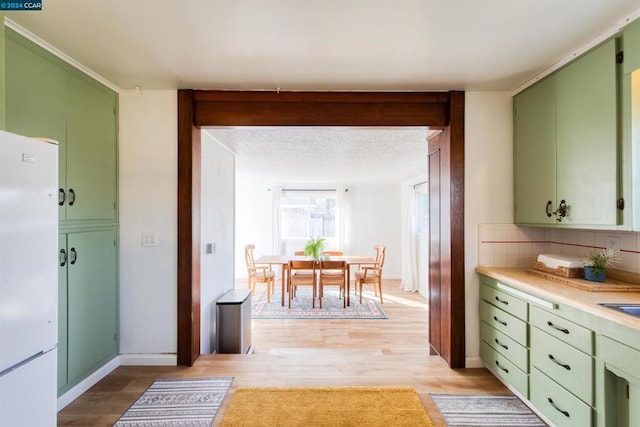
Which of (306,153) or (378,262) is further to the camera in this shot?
(378,262)

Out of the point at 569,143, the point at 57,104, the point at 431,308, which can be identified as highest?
the point at 57,104

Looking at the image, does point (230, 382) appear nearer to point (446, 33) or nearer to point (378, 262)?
point (446, 33)

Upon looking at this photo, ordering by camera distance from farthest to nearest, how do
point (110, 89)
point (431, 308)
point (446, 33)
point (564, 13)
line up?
point (431, 308) → point (110, 89) → point (446, 33) → point (564, 13)

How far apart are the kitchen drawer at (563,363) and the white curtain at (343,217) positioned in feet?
17.5

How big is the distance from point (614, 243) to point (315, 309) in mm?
3681

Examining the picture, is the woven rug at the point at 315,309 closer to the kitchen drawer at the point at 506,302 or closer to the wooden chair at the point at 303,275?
the wooden chair at the point at 303,275

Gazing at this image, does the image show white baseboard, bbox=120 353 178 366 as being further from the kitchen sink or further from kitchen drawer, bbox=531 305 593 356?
the kitchen sink

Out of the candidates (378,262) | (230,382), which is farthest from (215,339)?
(378,262)

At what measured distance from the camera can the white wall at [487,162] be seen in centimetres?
250

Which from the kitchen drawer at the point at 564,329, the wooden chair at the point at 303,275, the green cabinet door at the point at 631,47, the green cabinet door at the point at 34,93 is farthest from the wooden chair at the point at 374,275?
the green cabinet door at the point at 34,93

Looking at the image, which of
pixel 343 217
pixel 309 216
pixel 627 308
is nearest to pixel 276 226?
pixel 309 216

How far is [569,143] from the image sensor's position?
193 centimetres

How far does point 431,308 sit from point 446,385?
2.47ft

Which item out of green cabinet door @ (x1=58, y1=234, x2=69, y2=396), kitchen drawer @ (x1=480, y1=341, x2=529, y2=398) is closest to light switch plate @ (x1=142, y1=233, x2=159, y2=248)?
green cabinet door @ (x1=58, y1=234, x2=69, y2=396)
